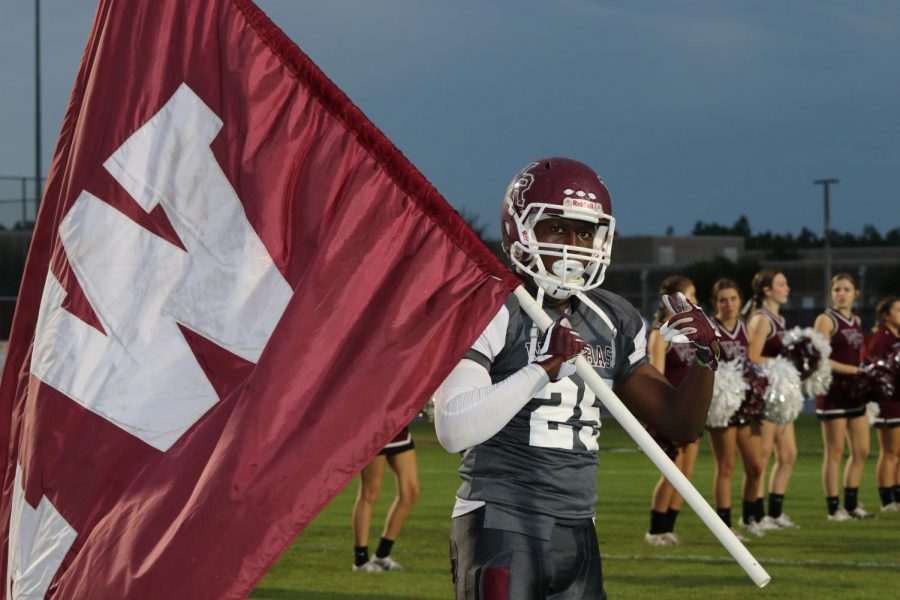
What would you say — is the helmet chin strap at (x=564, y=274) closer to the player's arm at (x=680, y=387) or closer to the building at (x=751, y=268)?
the player's arm at (x=680, y=387)

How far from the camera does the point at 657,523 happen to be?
11695mm

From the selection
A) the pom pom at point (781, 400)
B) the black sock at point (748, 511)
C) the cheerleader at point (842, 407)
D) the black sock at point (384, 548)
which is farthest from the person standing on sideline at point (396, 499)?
the cheerleader at point (842, 407)

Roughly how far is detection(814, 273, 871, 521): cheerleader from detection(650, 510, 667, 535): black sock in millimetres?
2099

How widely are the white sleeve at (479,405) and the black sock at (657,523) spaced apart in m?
7.71

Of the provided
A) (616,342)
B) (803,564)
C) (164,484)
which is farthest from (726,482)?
(164,484)

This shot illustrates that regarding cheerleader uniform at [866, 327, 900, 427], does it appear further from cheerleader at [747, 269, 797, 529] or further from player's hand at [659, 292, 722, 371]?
player's hand at [659, 292, 722, 371]

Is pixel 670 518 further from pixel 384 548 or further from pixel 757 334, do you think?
pixel 384 548

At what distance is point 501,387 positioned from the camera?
3980mm

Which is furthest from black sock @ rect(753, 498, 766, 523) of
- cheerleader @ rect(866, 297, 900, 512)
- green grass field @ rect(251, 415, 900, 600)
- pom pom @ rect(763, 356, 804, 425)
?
cheerleader @ rect(866, 297, 900, 512)

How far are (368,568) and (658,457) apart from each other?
21.8 feet

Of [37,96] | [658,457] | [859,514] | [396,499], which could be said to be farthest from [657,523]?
[37,96]

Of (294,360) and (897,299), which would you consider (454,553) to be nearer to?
(294,360)

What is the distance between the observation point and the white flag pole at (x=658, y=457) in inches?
157

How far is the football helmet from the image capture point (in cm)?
424
